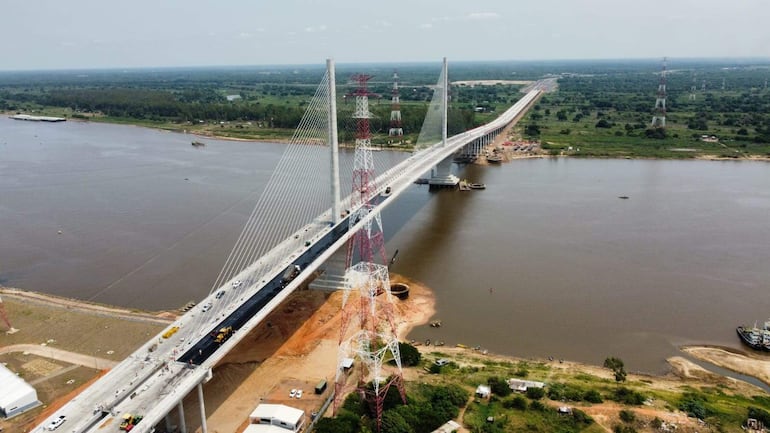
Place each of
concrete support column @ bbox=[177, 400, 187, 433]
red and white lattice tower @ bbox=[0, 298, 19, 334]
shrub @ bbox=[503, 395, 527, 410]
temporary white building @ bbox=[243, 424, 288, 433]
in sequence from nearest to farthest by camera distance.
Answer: concrete support column @ bbox=[177, 400, 187, 433] < temporary white building @ bbox=[243, 424, 288, 433] < shrub @ bbox=[503, 395, 527, 410] < red and white lattice tower @ bbox=[0, 298, 19, 334]

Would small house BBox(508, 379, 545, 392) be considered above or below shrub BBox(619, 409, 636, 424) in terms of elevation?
above

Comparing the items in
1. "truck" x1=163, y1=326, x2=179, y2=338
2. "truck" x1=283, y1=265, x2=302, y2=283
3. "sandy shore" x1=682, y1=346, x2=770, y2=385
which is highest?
"truck" x1=283, y1=265, x2=302, y2=283

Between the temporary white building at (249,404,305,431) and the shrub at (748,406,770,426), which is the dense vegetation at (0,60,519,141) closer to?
the temporary white building at (249,404,305,431)

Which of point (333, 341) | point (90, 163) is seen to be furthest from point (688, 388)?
point (90, 163)

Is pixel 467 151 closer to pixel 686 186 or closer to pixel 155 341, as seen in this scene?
pixel 686 186

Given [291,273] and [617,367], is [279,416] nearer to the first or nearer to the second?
[291,273]

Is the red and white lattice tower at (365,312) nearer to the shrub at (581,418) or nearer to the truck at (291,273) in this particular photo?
the truck at (291,273)

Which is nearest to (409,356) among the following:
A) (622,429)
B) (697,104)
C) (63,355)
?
(622,429)

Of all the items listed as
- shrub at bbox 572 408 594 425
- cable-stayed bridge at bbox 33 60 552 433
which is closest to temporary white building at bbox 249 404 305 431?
cable-stayed bridge at bbox 33 60 552 433
